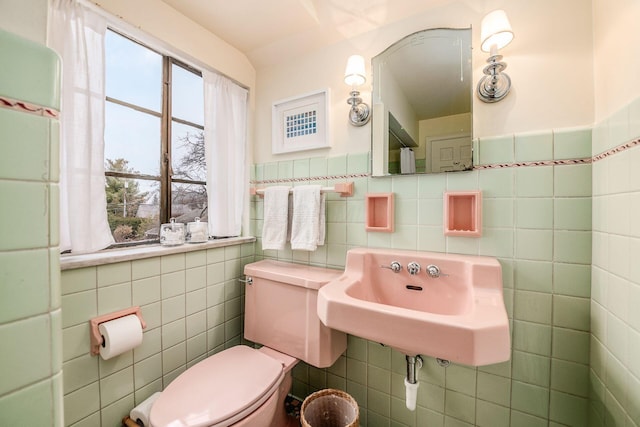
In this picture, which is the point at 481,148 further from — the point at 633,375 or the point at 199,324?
the point at 199,324

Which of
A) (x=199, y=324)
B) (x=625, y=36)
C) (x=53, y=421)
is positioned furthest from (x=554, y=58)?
(x=199, y=324)

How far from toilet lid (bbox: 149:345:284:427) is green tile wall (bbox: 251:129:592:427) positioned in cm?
58

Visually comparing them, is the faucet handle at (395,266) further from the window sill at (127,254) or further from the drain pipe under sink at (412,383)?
the window sill at (127,254)

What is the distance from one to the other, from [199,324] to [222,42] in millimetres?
1566

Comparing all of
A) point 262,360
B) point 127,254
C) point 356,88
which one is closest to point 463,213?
point 356,88

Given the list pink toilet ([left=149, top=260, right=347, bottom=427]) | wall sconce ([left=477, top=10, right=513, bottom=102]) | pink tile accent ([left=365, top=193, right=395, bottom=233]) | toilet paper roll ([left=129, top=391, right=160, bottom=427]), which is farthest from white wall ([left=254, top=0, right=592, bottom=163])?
toilet paper roll ([left=129, top=391, right=160, bottom=427])

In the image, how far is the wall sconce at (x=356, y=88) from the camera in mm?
1235

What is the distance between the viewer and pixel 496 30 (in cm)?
94

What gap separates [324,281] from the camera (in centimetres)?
116

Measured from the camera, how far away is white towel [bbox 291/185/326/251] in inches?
51.8

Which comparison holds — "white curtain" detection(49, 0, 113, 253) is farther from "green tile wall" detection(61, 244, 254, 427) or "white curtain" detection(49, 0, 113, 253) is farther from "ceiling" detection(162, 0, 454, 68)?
"ceiling" detection(162, 0, 454, 68)

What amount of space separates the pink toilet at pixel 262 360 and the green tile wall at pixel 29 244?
47 centimetres

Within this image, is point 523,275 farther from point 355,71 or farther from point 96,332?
point 96,332

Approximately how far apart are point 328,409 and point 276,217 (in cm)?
98
